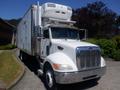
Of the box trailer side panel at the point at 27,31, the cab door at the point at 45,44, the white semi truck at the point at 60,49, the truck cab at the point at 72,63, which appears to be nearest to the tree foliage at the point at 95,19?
the box trailer side panel at the point at 27,31

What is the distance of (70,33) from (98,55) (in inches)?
84.2

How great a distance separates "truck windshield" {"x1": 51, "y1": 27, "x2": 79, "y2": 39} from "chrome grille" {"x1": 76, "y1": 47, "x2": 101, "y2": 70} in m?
1.89

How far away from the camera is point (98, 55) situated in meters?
8.03

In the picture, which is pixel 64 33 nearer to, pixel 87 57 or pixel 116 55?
pixel 87 57

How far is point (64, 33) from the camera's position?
9.42 meters

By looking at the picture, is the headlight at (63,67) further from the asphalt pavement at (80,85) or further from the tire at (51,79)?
the asphalt pavement at (80,85)

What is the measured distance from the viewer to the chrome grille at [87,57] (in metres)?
7.46

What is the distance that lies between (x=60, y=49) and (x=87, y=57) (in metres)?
1.26

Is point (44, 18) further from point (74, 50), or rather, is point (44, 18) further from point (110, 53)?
point (110, 53)

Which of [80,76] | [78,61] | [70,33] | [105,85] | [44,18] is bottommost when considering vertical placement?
[105,85]

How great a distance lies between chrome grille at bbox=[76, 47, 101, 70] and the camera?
7461 mm

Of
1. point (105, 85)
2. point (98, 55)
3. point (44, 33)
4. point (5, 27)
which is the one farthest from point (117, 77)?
point (5, 27)

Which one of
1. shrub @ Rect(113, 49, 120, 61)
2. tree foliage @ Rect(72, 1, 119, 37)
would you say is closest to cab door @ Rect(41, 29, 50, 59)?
shrub @ Rect(113, 49, 120, 61)

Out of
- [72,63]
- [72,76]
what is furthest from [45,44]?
[72,76]
